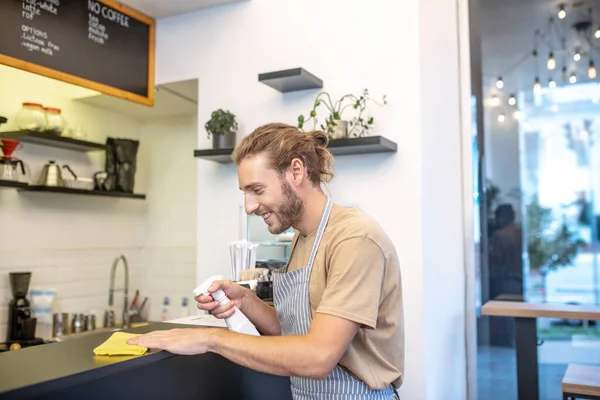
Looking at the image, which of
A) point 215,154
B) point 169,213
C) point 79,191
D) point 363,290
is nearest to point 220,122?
point 215,154

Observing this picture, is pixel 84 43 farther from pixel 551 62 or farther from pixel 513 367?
pixel 513 367

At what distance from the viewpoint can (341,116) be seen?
2957mm

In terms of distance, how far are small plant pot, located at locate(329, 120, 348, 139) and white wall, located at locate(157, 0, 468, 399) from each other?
0.63 feet

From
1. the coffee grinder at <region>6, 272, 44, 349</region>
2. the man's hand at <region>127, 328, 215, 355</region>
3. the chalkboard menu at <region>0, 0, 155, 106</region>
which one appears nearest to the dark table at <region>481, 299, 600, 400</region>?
the man's hand at <region>127, 328, 215, 355</region>

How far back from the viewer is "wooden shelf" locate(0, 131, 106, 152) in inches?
129

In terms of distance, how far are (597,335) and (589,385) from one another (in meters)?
0.70

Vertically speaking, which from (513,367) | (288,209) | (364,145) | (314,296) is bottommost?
(513,367)

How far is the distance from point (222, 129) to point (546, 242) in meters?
1.98

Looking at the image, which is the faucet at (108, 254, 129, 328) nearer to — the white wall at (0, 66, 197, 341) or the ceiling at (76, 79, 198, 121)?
the white wall at (0, 66, 197, 341)

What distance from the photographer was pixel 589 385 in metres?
2.57

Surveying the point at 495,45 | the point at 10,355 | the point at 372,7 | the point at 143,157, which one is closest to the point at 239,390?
the point at 10,355

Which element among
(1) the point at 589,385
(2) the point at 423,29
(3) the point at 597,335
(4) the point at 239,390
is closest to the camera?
(4) the point at 239,390

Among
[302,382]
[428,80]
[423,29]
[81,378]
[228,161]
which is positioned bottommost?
[302,382]

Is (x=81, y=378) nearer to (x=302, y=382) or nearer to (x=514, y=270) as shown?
(x=302, y=382)
